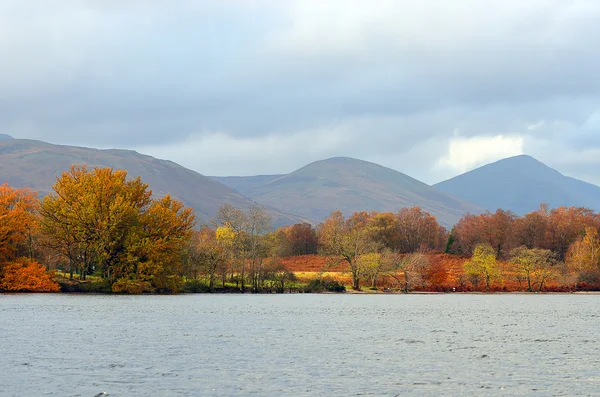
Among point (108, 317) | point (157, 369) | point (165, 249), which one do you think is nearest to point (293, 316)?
point (108, 317)

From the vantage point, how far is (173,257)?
113438 millimetres

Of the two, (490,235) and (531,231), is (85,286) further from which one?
(531,231)

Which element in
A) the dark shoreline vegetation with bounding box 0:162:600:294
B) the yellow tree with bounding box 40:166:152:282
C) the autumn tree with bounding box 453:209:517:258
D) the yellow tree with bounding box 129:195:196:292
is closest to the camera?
the yellow tree with bounding box 129:195:196:292

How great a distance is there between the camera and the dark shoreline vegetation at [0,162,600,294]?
11275cm

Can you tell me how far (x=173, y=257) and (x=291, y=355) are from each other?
77.1 metres

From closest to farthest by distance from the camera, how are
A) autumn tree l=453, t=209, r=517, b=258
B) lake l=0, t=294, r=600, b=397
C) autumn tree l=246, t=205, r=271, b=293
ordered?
lake l=0, t=294, r=600, b=397 < autumn tree l=246, t=205, r=271, b=293 < autumn tree l=453, t=209, r=517, b=258

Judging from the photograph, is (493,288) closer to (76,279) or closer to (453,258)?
(453,258)

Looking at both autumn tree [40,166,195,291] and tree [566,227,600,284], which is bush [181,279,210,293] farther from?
tree [566,227,600,284]

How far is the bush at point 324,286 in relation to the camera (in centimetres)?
13462

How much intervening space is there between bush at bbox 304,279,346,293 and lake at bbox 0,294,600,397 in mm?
65615

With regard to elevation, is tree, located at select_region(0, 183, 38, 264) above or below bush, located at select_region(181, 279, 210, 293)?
above

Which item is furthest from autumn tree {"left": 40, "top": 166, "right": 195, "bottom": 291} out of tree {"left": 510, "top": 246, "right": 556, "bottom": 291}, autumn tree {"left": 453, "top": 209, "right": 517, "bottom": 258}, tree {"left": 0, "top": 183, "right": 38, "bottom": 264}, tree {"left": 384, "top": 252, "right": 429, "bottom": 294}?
autumn tree {"left": 453, "top": 209, "right": 517, "bottom": 258}

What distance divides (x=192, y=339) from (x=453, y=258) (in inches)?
5575

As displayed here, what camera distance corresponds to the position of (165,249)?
374 feet
